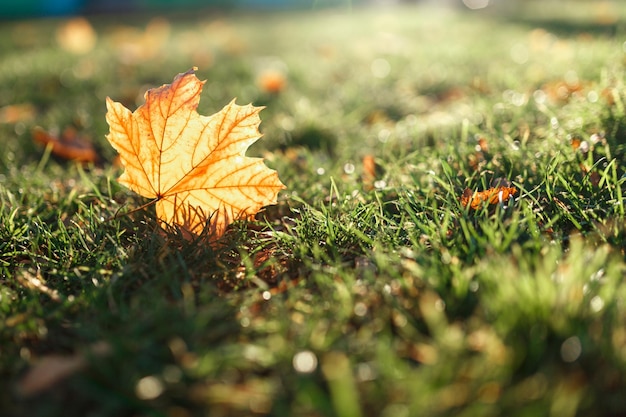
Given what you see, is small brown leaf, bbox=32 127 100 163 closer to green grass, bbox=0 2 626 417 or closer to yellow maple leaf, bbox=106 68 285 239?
green grass, bbox=0 2 626 417

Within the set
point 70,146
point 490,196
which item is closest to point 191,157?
point 490,196

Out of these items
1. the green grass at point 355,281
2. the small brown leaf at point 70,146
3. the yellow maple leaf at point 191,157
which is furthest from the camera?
the small brown leaf at point 70,146

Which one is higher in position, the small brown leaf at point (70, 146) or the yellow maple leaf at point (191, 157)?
the yellow maple leaf at point (191, 157)

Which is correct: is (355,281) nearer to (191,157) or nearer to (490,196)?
(490,196)

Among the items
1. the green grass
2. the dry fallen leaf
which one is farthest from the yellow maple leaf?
the dry fallen leaf

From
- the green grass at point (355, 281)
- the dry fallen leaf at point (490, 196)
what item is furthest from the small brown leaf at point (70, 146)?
the dry fallen leaf at point (490, 196)

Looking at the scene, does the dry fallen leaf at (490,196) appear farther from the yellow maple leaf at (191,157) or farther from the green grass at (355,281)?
the yellow maple leaf at (191,157)

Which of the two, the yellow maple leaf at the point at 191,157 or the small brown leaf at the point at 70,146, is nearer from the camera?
the yellow maple leaf at the point at 191,157
